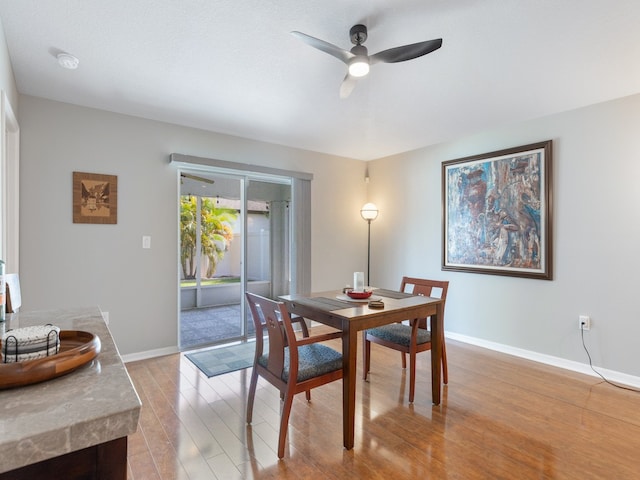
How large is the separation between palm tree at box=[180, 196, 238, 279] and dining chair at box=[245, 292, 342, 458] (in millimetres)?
2174

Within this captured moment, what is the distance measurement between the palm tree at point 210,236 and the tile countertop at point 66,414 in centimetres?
338

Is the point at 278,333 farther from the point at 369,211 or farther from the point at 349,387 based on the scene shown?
the point at 369,211

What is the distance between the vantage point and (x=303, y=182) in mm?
4559

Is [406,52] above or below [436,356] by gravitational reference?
above

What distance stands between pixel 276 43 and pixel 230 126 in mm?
1671

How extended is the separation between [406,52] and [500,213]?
237 centimetres

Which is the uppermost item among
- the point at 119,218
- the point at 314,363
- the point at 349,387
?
the point at 119,218

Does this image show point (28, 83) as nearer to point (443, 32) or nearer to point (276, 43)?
point (276, 43)

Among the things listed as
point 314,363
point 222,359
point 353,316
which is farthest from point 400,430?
point 222,359

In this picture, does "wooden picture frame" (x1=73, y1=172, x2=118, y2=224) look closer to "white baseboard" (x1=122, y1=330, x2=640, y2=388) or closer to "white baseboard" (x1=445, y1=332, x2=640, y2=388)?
"white baseboard" (x1=122, y1=330, x2=640, y2=388)

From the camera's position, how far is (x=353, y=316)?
2064 millimetres

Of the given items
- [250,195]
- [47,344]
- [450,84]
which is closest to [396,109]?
[450,84]

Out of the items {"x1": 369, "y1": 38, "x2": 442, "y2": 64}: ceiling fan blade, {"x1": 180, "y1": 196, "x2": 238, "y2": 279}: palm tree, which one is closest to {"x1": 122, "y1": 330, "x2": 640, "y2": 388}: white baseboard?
{"x1": 180, "y1": 196, "x2": 238, "y2": 279}: palm tree

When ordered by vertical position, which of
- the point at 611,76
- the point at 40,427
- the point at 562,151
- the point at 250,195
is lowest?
the point at 40,427
